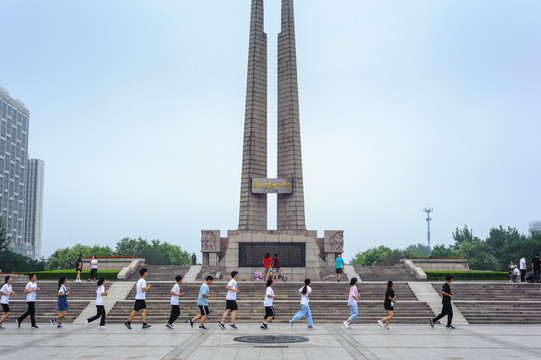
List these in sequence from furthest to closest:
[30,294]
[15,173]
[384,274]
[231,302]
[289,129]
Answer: [15,173]
[289,129]
[384,274]
[30,294]
[231,302]

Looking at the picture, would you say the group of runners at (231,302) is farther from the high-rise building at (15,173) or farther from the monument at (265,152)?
the high-rise building at (15,173)

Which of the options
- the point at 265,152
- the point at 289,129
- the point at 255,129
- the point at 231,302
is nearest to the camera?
the point at 231,302

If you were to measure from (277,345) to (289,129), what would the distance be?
29515 mm

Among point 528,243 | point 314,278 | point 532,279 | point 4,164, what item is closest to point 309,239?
point 314,278

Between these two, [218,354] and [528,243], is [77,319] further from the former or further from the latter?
[528,243]

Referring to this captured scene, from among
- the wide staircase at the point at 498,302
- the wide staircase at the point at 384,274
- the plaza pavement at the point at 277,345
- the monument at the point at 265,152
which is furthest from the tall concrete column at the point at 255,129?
the plaza pavement at the point at 277,345

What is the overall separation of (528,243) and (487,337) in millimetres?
55532

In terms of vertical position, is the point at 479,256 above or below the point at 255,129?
below

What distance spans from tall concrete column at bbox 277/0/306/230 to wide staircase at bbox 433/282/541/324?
17648mm

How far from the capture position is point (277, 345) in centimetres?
1201

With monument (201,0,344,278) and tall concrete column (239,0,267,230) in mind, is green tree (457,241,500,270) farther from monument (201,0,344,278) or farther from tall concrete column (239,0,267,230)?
tall concrete column (239,0,267,230)

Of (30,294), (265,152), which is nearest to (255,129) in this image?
(265,152)

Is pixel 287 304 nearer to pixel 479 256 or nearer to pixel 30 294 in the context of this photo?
pixel 30 294

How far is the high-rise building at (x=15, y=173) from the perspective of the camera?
125062mm
